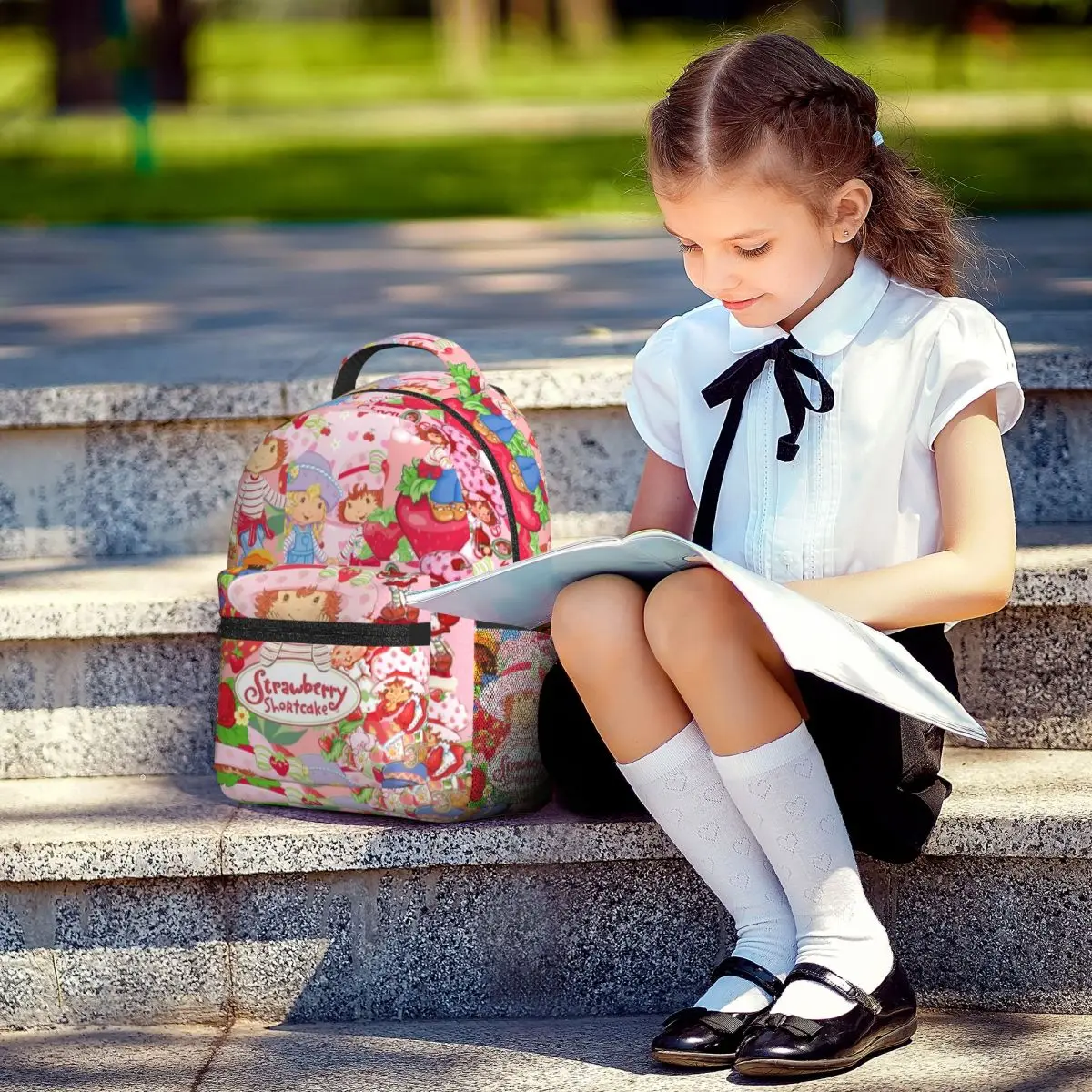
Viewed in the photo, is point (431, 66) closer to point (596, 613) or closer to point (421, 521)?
point (421, 521)

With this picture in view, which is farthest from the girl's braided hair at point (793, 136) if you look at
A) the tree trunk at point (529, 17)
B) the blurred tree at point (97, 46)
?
the tree trunk at point (529, 17)

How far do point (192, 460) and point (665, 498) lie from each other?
2.85ft

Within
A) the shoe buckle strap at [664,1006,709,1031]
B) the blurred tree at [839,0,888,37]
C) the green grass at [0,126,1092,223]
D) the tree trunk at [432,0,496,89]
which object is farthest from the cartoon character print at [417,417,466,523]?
the blurred tree at [839,0,888,37]

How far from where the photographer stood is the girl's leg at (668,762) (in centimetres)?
199

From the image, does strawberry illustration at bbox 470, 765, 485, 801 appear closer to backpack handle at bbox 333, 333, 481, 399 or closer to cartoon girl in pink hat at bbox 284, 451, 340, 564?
cartoon girl in pink hat at bbox 284, 451, 340, 564

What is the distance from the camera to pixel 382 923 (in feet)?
7.27

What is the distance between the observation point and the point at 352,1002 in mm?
2227

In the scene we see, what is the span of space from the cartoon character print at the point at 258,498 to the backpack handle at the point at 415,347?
6.2 inches

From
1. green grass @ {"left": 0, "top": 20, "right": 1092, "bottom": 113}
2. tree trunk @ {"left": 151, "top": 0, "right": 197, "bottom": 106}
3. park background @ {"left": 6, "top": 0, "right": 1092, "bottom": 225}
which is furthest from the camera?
green grass @ {"left": 0, "top": 20, "right": 1092, "bottom": 113}

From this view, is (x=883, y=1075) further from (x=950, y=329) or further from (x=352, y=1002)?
(x=950, y=329)

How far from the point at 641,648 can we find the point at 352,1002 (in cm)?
65

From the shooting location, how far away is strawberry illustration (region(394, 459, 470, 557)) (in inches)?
86.2

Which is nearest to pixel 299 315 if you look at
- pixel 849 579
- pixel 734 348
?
pixel 734 348

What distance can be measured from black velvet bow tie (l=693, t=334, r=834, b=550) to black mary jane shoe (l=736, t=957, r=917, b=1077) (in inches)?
23.7
